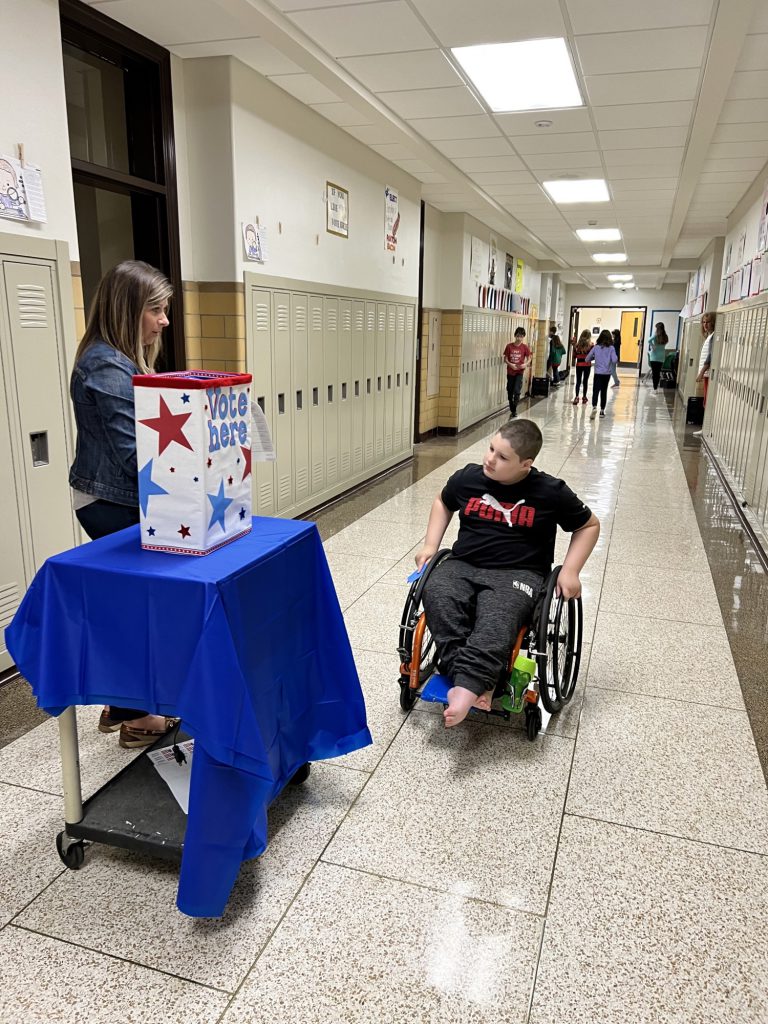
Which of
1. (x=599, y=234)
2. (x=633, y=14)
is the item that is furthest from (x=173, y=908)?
(x=599, y=234)

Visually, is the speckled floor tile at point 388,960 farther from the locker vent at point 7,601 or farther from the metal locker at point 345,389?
the metal locker at point 345,389

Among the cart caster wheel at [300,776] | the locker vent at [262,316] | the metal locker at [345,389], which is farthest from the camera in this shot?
the metal locker at [345,389]

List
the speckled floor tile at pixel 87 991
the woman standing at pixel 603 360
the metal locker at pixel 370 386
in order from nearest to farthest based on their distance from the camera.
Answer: the speckled floor tile at pixel 87 991 → the metal locker at pixel 370 386 → the woman standing at pixel 603 360

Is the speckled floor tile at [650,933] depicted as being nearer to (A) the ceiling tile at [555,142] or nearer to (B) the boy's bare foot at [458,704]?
(B) the boy's bare foot at [458,704]

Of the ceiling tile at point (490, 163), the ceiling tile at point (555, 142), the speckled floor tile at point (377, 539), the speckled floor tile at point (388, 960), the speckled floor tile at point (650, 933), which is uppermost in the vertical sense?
the ceiling tile at point (490, 163)

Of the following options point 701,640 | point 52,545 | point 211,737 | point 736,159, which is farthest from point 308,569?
point 736,159

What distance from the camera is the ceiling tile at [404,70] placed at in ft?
13.1

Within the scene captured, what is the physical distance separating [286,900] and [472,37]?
3.92 meters

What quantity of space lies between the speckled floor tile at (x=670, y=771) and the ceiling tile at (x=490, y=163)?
500cm

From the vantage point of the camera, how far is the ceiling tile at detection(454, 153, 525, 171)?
6.23m

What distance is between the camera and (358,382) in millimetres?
6312

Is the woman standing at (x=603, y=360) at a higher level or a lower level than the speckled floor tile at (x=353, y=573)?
higher

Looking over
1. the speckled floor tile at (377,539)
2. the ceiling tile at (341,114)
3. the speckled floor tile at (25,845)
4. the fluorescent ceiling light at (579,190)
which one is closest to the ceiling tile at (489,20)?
the ceiling tile at (341,114)

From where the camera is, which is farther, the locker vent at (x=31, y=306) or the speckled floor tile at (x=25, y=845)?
the locker vent at (x=31, y=306)
